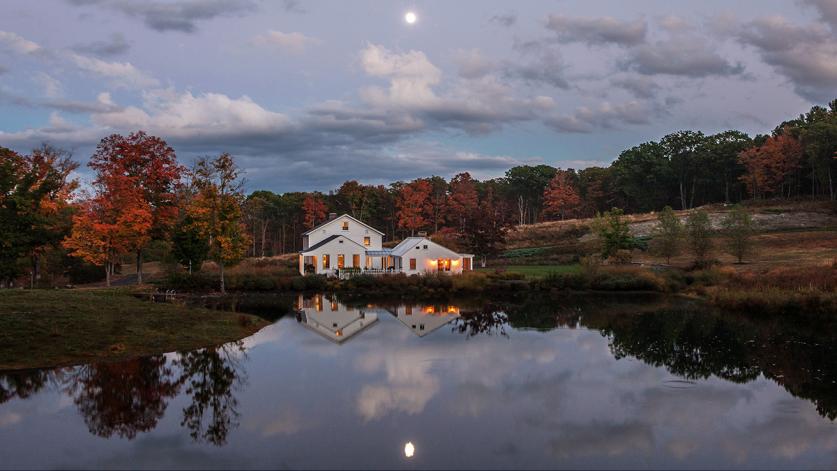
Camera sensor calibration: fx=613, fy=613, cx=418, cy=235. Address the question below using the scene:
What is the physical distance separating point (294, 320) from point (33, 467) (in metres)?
21.8

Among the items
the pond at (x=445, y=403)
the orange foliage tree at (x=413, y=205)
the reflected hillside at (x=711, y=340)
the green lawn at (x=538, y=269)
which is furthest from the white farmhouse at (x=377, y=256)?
the orange foliage tree at (x=413, y=205)

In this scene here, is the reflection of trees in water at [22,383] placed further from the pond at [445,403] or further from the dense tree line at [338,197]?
the dense tree line at [338,197]

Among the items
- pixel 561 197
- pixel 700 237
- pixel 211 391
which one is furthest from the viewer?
pixel 561 197

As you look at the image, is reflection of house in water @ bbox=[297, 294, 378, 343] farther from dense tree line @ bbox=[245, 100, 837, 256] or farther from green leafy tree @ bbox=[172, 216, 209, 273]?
dense tree line @ bbox=[245, 100, 837, 256]

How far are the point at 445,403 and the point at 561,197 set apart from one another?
95.5 meters

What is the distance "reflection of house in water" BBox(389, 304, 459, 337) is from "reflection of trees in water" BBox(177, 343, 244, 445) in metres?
9.72

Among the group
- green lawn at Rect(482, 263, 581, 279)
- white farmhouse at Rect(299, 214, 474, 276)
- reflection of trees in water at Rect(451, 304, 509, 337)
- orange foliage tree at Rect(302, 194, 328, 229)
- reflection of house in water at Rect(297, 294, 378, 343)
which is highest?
orange foliage tree at Rect(302, 194, 328, 229)

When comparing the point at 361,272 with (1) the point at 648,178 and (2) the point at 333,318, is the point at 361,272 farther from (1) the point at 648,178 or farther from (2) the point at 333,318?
(1) the point at 648,178

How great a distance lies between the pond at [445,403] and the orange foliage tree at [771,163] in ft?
222

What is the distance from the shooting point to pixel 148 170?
162 feet

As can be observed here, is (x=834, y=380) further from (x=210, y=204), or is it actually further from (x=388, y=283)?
(x=210, y=204)

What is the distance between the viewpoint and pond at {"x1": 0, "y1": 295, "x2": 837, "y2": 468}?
44.3 feet


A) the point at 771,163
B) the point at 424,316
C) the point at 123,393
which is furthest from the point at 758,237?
the point at 123,393

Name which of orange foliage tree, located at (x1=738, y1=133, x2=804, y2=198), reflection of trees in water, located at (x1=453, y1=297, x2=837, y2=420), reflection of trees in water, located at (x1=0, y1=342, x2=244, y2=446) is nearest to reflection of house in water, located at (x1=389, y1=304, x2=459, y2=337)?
reflection of trees in water, located at (x1=453, y1=297, x2=837, y2=420)
